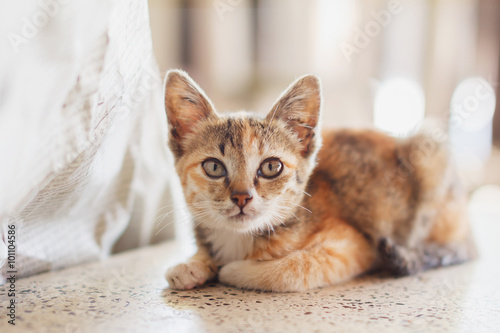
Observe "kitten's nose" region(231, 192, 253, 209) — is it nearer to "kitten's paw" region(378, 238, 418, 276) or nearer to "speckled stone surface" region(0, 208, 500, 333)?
"speckled stone surface" region(0, 208, 500, 333)

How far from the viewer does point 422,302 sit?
3.91 feet

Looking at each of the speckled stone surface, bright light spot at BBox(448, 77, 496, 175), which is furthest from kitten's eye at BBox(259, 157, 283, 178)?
bright light spot at BBox(448, 77, 496, 175)

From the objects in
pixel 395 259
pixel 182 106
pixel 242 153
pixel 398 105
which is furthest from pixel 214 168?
pixel 398 105

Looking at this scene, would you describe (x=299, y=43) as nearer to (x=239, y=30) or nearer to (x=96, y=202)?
(x=239, y=30)

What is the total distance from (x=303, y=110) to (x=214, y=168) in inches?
14.2

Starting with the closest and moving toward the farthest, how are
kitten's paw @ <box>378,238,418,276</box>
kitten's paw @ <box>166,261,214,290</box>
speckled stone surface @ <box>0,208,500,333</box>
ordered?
speckled stone surface @ <box>0,208,500,333</box> → kitten's paw @ <box>166,261,214,290</box> → kitten's paw @ <box>378,238,418,276</box>

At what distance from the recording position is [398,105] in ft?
13.2

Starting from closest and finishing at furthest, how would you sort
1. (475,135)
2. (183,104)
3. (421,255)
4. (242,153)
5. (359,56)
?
(242,153)
(183,104)
(421,255)
(475,135)
(359,56)

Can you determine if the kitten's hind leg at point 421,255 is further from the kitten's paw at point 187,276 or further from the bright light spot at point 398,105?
the bright light spot at point 398,105

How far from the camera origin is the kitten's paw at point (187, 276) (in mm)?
1273

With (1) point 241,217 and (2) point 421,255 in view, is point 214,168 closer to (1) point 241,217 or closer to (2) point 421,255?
(1) point 241,217

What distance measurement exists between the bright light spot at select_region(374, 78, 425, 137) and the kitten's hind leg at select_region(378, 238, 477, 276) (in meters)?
1.43

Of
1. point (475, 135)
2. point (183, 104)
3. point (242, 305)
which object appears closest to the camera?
point (242, 305)

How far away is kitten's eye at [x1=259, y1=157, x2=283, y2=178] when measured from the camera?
1.28 metres
